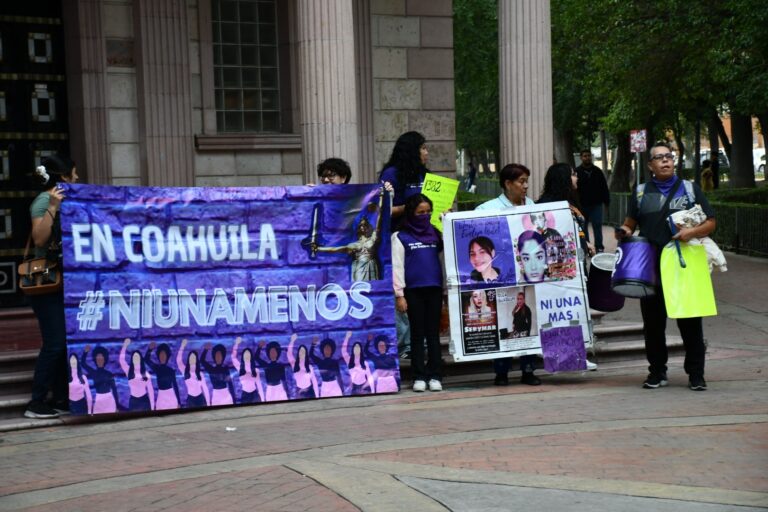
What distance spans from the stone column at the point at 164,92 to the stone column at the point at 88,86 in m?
0.44

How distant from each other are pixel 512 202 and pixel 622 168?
4336 centimetres

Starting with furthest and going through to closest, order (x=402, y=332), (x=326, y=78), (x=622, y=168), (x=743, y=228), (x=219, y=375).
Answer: (x=622, y=168), (x=743, y=228), (x=326, y=78), (x=402, y=332), (x=219, y=375)

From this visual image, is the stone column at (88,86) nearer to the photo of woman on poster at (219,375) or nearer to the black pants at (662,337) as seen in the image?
the photo of woman on poster at (219,375)

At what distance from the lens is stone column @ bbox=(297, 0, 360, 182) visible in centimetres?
1227

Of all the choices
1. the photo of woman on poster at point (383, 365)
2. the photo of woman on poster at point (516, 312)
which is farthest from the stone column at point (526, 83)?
the photo of woman on poster at point (383, 365)

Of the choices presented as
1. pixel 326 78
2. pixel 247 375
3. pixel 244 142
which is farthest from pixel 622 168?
pixel 247 375

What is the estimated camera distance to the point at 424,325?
10508mm

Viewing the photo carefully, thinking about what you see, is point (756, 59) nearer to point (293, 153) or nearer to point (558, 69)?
point (293, 153)

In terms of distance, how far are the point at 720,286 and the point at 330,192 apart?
10277mm

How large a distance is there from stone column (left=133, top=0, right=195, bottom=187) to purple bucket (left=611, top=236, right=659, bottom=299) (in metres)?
6.34

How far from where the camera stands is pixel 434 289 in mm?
10469

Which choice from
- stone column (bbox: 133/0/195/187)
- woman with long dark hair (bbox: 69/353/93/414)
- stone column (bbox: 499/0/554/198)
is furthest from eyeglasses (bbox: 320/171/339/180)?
stone column (bbox: 133/0/195/187)

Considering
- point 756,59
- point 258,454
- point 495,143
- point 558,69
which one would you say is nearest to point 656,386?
point 258,454

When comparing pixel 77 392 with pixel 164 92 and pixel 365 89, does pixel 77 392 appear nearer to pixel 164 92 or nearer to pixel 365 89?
pixel 164 92
